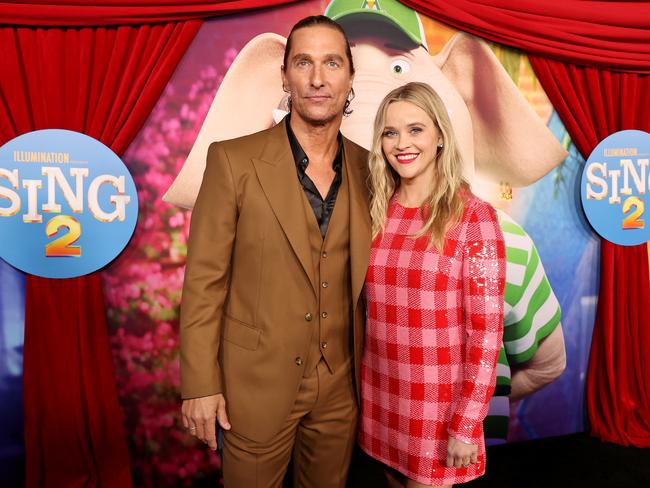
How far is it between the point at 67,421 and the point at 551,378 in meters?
2.65

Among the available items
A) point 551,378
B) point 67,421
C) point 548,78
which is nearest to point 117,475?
point 67,421

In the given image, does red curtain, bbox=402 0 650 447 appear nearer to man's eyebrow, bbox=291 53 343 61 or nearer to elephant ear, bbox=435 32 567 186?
elephant ear, bbox=435 32 567 186

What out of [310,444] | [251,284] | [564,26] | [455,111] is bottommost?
[310,444]

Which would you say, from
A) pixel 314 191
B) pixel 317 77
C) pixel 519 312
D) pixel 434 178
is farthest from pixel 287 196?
pixel 519 312

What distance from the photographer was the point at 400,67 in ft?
8.36

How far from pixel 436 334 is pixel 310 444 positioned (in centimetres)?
58

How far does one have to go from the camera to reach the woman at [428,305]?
138 centimetres

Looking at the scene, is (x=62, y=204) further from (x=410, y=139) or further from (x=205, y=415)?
(x=410, y=139)

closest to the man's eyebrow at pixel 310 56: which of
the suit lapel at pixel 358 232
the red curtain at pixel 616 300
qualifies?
the suit lapel at pixel 358 232

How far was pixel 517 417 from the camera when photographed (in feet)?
9.46

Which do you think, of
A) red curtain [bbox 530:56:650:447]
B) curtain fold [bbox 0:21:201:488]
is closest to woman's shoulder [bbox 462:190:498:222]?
curtain fold [bbox 0:21:201:488]

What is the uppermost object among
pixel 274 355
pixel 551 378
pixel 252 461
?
pixel 274 355

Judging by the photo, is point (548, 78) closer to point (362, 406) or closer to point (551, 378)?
point (551, 378)

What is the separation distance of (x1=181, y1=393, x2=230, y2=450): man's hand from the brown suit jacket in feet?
0.09
